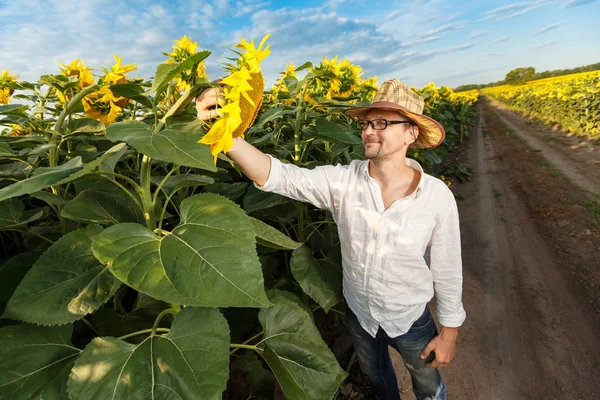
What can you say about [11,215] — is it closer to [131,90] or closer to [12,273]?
[12,273]

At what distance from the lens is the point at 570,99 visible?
607 inches

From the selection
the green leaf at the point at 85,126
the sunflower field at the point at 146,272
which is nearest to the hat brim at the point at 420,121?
the sunflower field at the point at 146,272

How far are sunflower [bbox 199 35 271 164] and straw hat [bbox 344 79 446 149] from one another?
0.86 metres

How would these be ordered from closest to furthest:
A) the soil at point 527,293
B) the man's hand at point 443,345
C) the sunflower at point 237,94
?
the sunflower at point 237,94 → the man's hand at point 443,345 → the soil at point 527,293

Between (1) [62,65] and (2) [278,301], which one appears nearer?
(2) [278,301]

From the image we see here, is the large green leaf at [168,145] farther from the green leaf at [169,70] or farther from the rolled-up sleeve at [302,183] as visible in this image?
the rolled-up sleeve at [302,183]

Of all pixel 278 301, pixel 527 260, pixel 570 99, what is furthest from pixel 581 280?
pixel 570 99

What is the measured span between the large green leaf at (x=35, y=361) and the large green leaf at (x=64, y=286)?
0.13 m

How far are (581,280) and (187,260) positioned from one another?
16.3ft

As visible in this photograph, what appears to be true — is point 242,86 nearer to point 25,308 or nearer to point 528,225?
point 25,308

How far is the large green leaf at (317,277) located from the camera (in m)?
1.86

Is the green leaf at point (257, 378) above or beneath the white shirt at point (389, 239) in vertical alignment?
beneath

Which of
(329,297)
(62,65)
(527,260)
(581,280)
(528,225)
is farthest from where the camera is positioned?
(528,225)

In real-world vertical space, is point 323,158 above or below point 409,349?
above
